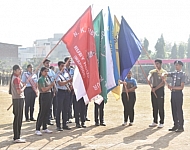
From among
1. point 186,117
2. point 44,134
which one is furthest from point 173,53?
point 44,134

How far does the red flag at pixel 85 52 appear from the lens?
693cm

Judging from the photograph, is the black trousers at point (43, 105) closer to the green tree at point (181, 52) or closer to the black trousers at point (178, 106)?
the black trousers at point (178, 106)

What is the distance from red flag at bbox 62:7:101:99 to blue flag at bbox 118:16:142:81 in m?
1.25

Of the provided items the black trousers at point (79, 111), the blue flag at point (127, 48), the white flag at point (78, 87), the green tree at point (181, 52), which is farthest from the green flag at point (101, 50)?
the green tree at point (181, 52)

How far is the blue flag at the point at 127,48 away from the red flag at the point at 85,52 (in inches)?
49.2

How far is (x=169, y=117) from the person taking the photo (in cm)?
1059

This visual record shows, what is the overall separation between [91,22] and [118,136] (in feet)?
8.85

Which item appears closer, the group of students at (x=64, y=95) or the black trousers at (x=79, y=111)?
the group of students at (x=64, y=95)

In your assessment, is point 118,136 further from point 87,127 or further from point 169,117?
point 169,117

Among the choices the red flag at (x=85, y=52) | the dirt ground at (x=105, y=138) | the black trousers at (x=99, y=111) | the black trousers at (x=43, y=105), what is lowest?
the dirt ground at (x=105, y=138)

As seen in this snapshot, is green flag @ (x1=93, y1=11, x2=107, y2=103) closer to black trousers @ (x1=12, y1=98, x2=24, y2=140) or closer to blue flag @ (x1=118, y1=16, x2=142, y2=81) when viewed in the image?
blue flag @ (x1=118, y1=16, x2=142, y2=81)

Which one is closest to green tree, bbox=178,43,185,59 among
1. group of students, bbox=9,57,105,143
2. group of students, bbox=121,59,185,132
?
group of students, bbox=121,59,185,132

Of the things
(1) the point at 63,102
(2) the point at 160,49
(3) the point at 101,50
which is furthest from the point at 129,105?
(2) the point at 160,49

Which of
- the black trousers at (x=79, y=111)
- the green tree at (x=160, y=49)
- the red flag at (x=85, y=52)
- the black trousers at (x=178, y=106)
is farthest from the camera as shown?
the green tree at (x=160, y=49)
